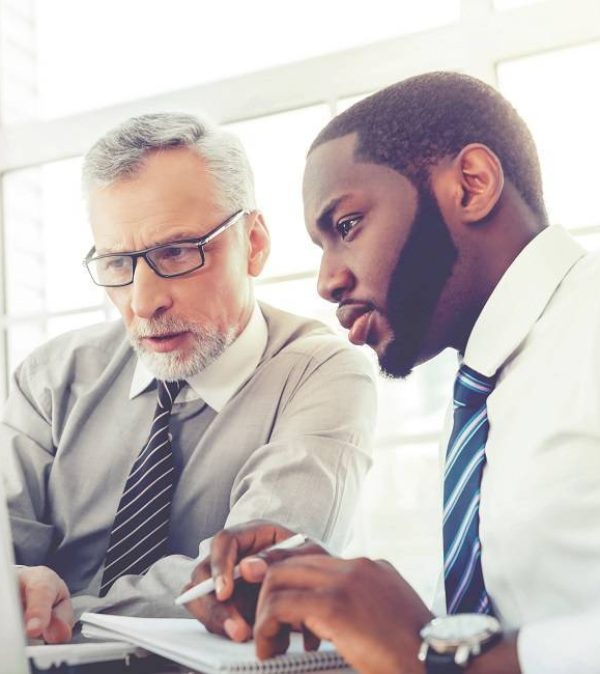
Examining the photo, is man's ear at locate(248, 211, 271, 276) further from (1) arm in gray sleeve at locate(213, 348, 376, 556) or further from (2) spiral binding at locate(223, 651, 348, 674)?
(2) spiral binding at locate(223, 651, 348, 674)

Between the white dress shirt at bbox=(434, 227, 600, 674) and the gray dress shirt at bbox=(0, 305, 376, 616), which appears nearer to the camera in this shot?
the white dress shirt at bbox=(434, 227, 600, 674)

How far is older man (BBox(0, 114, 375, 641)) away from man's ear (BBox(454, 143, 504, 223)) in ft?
1.61

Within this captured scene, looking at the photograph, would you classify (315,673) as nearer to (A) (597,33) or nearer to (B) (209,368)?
(B) (209,368)

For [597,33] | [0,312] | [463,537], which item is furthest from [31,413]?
[597,33]

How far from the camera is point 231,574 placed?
0.89 meters

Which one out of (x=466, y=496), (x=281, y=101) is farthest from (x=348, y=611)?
(x=281, y=101)

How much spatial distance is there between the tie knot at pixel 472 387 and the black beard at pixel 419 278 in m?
0.09

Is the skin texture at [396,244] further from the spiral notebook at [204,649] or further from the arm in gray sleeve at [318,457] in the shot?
the arm in gray sleeve at [318,457]

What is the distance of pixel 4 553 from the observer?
63cm

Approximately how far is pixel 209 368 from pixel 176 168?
0.38 m

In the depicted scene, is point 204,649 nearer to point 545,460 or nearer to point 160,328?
point 545,460

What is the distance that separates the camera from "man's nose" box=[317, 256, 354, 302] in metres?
1.13

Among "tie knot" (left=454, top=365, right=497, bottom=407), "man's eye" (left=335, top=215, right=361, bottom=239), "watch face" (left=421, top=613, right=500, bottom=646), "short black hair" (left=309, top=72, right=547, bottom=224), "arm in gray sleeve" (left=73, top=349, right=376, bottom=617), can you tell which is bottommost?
"arm in gray sleeve" (left=73, top=349, right=376, bottom=617)

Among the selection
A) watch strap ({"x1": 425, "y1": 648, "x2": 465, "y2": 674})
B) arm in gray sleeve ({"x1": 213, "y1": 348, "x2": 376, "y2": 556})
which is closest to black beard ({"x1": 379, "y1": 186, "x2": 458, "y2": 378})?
arm in gray sleeve ({"x1": 213, "y1": 348, "x2": 376, "y2": 556})
